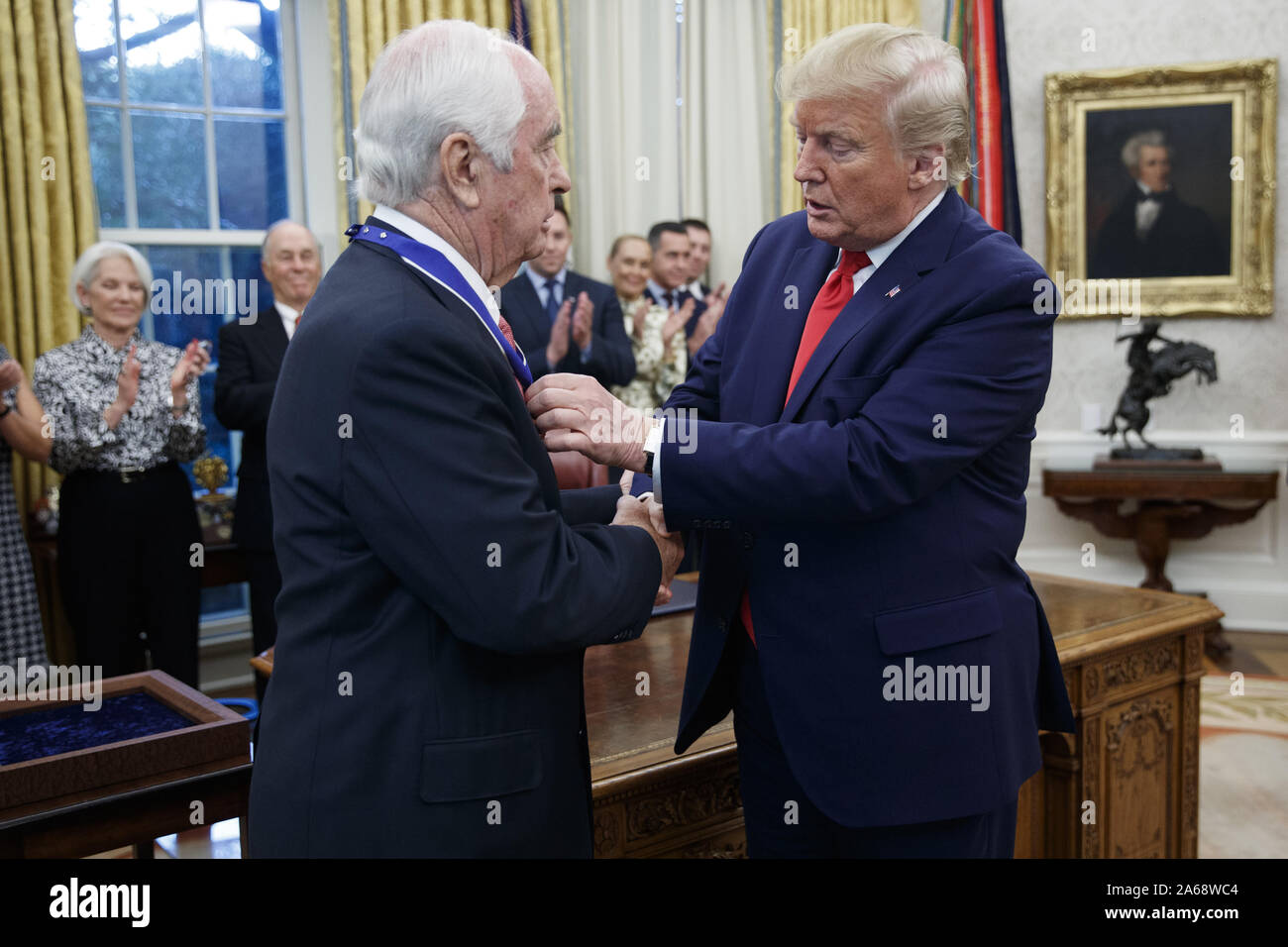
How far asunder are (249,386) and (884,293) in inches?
121

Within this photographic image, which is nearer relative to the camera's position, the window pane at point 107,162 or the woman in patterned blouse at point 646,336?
the window pane at point 107,162

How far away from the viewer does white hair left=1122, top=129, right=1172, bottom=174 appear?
6473 millimetres

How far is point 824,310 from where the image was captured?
1791mm

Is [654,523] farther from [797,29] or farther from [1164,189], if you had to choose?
[1164,189]

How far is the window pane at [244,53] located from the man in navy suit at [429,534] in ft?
14.3

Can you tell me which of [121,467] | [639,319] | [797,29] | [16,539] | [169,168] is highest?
[797,29]

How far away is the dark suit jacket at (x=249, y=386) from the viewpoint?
13.9 ft

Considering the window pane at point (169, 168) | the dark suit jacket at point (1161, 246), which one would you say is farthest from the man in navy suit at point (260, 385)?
the dark suit jacket at point (1161, 246)

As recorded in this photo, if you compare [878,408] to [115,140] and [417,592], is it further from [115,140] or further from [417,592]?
[115,140]

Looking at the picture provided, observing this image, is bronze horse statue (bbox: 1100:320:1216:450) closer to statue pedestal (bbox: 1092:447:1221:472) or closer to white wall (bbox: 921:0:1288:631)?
statue pedestal (bbox: 1092:447:1221:472)

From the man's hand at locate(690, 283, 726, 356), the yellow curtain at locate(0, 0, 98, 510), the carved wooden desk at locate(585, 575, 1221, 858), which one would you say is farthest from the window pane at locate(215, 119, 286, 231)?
the carved wooden desk at locate(585, 575, 1221, 858)

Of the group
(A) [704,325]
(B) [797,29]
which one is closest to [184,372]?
(A) [704,325]

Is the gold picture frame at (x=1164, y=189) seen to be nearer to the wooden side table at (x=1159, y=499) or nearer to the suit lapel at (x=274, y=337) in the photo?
the wooden side table at (x=1159, y=499)
